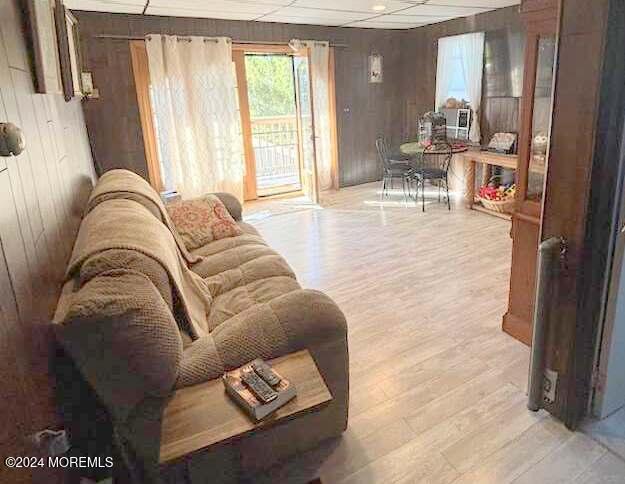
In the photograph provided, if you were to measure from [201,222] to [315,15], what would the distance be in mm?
3013

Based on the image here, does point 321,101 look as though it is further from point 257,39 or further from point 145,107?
point 145,107

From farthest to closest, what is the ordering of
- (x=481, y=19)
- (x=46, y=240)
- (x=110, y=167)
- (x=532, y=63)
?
1. (x=481, y=19)
2. (x=110, y=167)
3. (x=532, y=63)
4. (x=46, y=240)

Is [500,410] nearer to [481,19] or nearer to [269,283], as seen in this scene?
[269,283]

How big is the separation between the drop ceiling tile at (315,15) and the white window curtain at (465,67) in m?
1.14

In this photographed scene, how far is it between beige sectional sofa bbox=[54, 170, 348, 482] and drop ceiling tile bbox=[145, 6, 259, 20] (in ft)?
9.52

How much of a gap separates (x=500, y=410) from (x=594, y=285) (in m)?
0.68

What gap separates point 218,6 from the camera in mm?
3967

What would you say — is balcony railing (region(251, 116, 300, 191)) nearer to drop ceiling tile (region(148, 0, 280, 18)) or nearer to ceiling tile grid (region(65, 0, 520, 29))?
ceiling tile grid (region(65, 0, 520, 29))

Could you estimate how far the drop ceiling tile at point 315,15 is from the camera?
4.36m

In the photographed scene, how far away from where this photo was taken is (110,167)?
4.64 metres

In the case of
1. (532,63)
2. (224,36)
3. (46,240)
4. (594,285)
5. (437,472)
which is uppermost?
(224,36)

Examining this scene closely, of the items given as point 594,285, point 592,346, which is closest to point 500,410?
point 592,346

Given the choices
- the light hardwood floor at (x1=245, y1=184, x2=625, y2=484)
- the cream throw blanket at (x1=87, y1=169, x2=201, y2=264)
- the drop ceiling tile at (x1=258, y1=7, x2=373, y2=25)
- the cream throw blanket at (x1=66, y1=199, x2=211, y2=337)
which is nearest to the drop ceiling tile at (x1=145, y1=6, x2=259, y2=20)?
the drop ceiling tile at (x1=258, y1=7, x2=373, y2=25)

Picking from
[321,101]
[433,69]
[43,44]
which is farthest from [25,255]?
[433,69]
